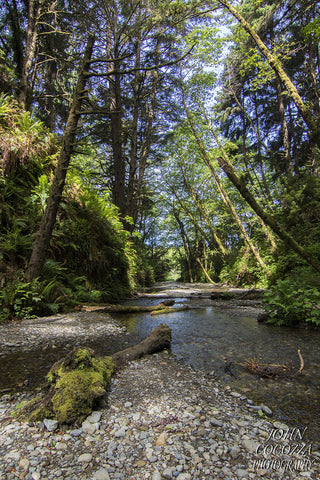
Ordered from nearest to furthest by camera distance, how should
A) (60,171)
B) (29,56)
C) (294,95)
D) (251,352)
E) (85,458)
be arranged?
(85,458) → (251,352) → (60,171) → (294,95) → (29,56)

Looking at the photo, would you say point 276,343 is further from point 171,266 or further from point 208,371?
point 171,266

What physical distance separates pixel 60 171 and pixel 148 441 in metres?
4.49

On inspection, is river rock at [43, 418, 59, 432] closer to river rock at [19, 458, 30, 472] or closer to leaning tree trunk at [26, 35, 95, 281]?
river rock at [19, 458, 30, 472]

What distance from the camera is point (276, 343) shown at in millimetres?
3477

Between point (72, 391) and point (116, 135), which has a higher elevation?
point (116, 135)

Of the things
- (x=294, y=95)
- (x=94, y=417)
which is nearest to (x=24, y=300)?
(x=94, y=417)

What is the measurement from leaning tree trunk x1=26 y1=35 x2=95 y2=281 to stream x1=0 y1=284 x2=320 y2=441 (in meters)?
2.08

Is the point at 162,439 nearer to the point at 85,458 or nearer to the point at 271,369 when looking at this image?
the point at 85,458

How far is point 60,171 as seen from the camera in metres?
4.61

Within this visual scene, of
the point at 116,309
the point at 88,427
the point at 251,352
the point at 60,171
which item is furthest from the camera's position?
the point at 116,309

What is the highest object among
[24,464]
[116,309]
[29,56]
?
[29,56]

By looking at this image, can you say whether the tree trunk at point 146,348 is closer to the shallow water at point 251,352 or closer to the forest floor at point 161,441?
the shallow water at point 251,352

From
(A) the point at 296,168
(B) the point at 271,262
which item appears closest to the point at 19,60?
(B) the point at 271,262

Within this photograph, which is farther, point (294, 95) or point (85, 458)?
point (294, 95)
